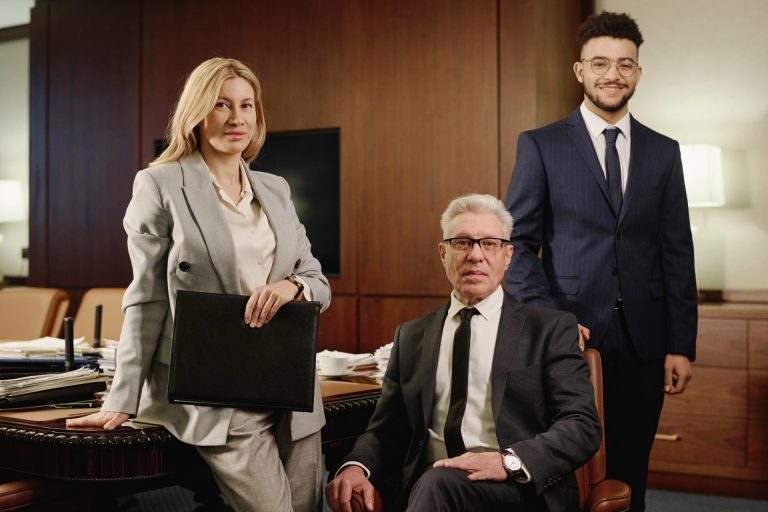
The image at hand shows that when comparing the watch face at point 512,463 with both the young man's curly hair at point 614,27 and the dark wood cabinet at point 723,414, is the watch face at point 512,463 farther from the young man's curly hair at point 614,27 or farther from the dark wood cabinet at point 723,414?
the dark wood cabinet at point 723,414

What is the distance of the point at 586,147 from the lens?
2.32 meters

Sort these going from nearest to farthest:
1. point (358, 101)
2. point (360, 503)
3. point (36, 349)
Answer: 1. point (360, 503)
2. point (36, 349)
3. point (358, 101)

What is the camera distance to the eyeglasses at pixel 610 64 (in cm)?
226

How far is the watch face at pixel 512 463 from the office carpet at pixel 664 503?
7.27 feet

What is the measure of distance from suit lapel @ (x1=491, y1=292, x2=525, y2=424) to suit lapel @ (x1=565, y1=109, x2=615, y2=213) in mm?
504

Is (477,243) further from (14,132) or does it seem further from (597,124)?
(14,132)

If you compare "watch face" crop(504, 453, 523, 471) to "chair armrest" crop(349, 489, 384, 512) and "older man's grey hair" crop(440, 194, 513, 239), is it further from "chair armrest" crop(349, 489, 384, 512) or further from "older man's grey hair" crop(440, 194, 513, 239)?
"older man's grey hair" crop(440, 194, 513, 239)

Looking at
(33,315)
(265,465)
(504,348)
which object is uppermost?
(504,348)

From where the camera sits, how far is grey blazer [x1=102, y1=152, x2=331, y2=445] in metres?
1.70

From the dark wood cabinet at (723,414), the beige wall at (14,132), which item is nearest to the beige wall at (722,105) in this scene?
the dark wood cabinet at (723,414)

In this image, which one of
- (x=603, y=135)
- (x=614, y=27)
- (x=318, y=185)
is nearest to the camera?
(x=614, y=27)

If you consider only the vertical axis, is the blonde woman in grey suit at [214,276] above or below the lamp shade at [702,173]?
below

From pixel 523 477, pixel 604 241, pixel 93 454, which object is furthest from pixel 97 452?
pixel 604 241

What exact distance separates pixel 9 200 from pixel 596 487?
5.87m
